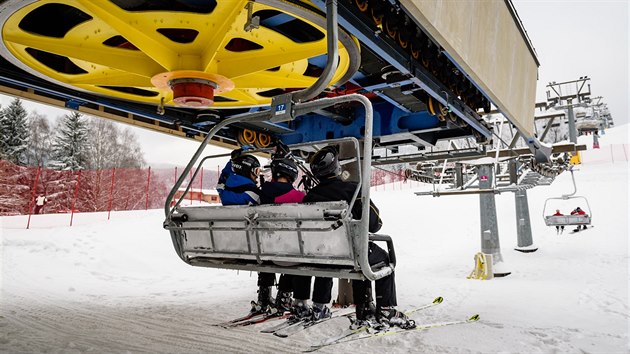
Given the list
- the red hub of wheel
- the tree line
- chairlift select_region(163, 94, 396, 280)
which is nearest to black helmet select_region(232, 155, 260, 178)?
the red hub of wheel

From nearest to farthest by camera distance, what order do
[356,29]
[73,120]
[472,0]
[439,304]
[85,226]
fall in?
[356,29] < [472,0] < [439,304] < [85,226] < [73,120]

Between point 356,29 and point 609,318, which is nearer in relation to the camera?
point 356,29

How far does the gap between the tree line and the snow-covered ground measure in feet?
51.6

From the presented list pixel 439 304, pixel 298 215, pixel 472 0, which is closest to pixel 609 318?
pixel 439 304

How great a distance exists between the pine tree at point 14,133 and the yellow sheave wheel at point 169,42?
93.6 ft

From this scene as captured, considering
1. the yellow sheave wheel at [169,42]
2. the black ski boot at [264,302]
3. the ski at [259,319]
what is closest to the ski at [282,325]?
the ski at [259,319]

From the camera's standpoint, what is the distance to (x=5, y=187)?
54.9 ft

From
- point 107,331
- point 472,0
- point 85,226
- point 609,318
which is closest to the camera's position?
point 472,0

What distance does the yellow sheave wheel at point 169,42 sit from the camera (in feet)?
10.2

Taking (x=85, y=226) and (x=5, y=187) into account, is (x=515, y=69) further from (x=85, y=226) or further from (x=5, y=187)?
(x=5, y=187)

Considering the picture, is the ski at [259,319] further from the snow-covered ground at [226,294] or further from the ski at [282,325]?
the ski at [282,325]

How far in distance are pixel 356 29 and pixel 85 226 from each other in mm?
13628

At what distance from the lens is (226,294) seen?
7.39 m

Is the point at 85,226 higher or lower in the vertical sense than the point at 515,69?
lower
